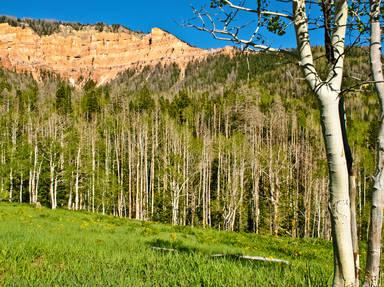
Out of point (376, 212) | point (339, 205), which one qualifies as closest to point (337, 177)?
point (339, 205)

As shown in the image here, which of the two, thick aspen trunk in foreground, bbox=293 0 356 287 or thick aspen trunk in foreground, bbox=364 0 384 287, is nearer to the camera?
thick aspen trunk in foreground, bbox=293 0 356 287

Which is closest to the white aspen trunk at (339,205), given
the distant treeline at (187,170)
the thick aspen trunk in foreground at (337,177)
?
the thick aspen trunk in foreground at (337,177)

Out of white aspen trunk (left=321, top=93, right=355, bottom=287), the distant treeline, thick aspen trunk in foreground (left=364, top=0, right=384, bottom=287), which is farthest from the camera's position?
the distant treeline

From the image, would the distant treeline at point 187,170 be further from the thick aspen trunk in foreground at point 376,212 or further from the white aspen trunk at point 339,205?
the white aspen trunk at point 339,205

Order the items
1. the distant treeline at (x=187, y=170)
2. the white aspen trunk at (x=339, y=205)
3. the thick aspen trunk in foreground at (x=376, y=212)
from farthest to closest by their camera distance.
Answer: the distant treeline at (x=187, y=170)
the thick aspen trunk in foreground at (x=376, y=212)
the white aspen trunk at (x=339, y=205)

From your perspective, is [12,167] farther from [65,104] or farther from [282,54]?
[282,54]

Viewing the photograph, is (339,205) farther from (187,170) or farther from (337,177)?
(187,170)

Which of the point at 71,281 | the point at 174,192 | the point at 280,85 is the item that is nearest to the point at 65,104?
the point at 174,192

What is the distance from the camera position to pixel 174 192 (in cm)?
4894

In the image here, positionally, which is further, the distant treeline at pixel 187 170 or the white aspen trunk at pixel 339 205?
the distant treeline at pixel 187 170

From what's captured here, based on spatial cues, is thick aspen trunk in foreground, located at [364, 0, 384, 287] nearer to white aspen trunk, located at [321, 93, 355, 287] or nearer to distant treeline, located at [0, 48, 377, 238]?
white aspen trunk, located at [321, 93, 355, 287]

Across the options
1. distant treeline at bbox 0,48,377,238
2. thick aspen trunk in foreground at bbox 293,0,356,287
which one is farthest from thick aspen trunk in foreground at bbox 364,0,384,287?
distant treeline at bbox 0,48,377,238

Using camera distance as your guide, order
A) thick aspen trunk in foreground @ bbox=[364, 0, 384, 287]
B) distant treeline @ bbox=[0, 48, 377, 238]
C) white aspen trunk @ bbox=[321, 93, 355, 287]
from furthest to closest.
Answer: distant treeline @ bbox=[0, 48, 377, 238]
thick aspen trunk in foreground @ bbox=[364, 0, 384, 287]
white aspen trunk @ bbox=[321, 93, 355, 287]

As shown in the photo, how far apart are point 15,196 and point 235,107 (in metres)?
52.8
